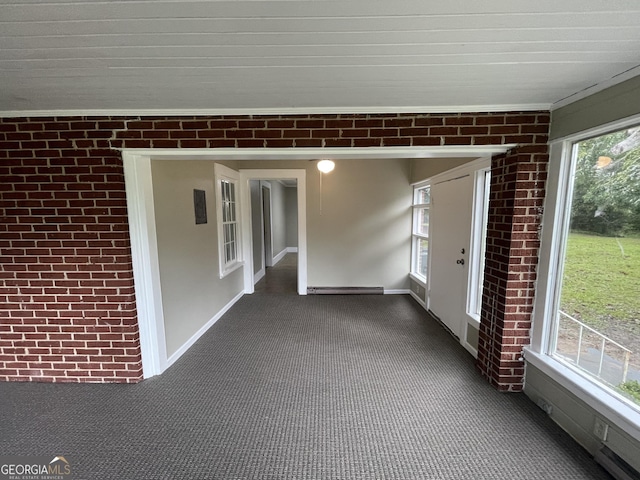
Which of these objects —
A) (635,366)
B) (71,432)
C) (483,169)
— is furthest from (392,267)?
(71,432)

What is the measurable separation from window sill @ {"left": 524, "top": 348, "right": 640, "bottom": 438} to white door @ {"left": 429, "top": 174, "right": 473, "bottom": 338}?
100 centimetres

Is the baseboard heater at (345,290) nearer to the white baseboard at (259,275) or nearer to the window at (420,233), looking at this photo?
the window at (420,233)

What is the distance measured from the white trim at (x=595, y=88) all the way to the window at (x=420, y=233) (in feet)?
8.08

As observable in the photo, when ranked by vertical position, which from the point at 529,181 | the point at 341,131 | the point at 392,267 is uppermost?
the point at 341,131

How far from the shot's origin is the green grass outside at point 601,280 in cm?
156

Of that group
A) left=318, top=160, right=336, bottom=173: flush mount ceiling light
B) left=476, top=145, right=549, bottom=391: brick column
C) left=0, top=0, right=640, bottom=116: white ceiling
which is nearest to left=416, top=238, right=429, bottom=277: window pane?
left=318, top=160, right=336, bottom=173: flush mount ceiling light

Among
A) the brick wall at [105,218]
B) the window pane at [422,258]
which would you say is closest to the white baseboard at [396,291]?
the window pane at [422,258]

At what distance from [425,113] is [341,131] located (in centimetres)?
63

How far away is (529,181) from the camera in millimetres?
2051

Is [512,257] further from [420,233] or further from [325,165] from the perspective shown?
[325,165]

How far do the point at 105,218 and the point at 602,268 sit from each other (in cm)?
350

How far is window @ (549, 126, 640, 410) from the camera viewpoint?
5.08 ft

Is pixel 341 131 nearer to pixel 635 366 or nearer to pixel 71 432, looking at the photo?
pixel 635 366

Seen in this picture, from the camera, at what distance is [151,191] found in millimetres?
2395
